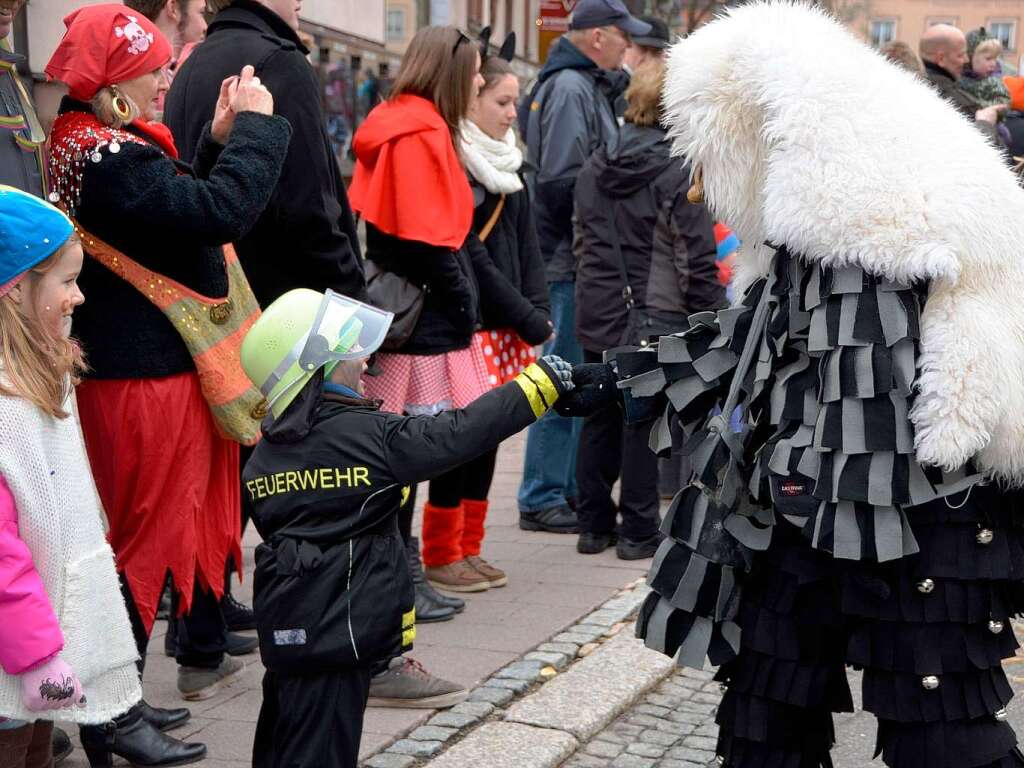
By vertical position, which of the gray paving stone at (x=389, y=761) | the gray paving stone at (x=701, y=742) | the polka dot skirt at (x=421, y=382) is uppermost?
the polka dot skirt at (x=421, y=382)

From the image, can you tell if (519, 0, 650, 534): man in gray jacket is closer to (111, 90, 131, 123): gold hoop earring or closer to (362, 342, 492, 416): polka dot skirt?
(362, 342, 492, 416): polka dot skirt

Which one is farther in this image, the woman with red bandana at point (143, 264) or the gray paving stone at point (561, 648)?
the gray paving stone at point (561, 648)

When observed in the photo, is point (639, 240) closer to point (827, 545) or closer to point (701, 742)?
point (701, 742)

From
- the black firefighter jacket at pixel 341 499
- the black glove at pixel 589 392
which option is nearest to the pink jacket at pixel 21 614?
the black firefighter jacket at pixel 341 499

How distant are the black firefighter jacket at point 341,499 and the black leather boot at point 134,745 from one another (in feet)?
2.56

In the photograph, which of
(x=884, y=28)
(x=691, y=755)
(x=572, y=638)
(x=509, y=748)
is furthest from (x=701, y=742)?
(x=884, y=28)

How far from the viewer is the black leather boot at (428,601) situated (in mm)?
5004

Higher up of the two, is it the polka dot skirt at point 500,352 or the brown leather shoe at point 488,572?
the polka dot skirt at point 500,352

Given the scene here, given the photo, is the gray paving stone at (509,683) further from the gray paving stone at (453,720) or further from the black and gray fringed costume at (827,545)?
the black and gray fringed costume at (827,545)

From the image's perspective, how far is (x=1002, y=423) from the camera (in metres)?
2.75

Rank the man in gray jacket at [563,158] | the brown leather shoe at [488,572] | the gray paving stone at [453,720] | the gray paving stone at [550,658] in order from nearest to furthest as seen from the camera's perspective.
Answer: the gray paving stone at [453,720] → the gray paving stone at [550,658] → the brown leather shoe at [488,572] → the man in gray jacket at [563,158]

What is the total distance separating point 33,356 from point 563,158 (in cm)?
410

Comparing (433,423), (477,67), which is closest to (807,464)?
(433,423)

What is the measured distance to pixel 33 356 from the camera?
108 inches
